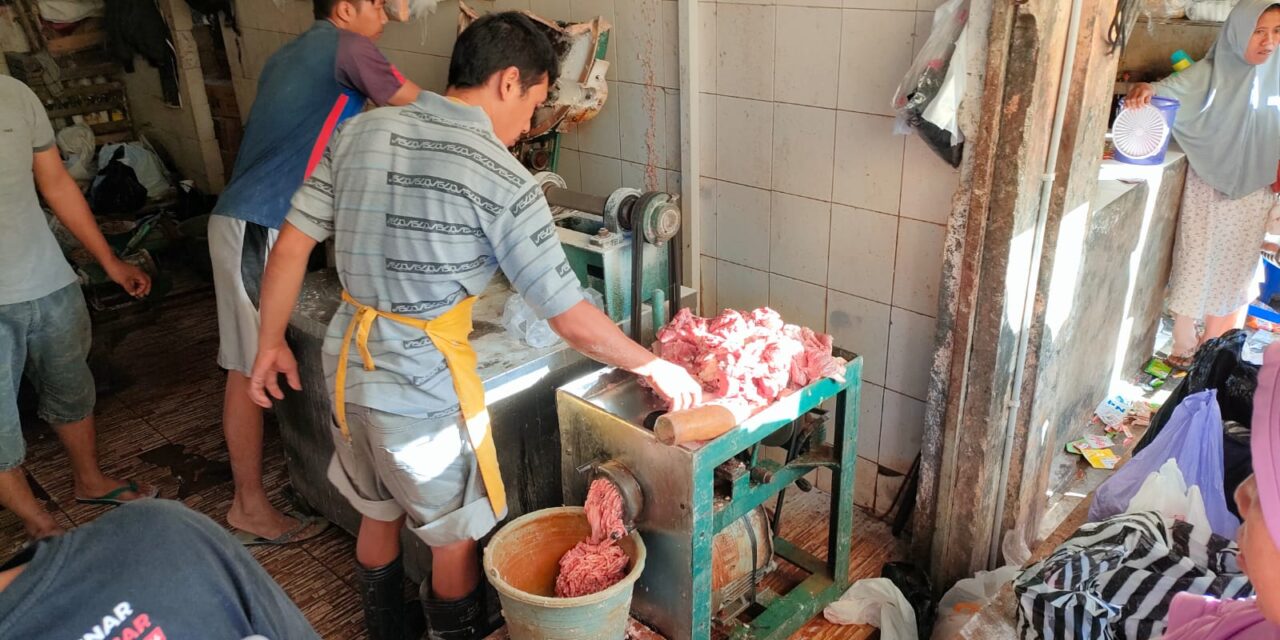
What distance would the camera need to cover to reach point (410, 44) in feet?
15.4

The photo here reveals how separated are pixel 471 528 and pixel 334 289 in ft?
4.42

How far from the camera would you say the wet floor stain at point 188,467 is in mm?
4035

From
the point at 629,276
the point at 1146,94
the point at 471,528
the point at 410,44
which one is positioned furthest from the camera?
the point at 410,44

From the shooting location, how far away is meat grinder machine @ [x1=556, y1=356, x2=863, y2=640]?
2393mm

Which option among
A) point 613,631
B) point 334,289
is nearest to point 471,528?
point 613,631

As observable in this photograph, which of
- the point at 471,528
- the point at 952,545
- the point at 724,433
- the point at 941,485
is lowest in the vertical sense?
the point at 952,545

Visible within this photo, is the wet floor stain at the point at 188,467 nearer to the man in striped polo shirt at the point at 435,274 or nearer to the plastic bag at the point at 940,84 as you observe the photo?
the man in striped polo shirt at the point at 435,274

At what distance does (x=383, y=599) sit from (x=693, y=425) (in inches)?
53.0

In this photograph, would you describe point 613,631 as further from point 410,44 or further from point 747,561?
point 410,44

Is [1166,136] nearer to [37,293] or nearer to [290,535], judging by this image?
[290,535]

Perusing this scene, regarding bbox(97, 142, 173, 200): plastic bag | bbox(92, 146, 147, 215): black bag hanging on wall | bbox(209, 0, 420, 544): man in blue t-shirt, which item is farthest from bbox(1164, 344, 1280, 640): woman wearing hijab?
bbox(97, 142, 173, 200): plastic bag

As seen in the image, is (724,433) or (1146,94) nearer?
(724,433)

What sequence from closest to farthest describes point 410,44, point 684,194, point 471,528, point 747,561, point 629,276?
1. point 471,528
2. point 747,561
3. point 629,276
4. point 684,194
5. point 410,44

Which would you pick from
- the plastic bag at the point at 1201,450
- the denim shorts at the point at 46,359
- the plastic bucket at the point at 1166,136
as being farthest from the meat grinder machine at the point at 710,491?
the plastic bucket at the point at 1166,136
